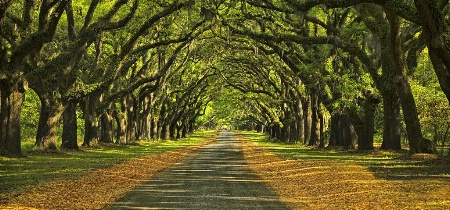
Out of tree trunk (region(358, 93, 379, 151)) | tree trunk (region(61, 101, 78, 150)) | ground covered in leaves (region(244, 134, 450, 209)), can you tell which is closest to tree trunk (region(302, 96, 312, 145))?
tree trunk (region(358, 93, 379, 151))

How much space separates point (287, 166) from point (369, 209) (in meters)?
13.2

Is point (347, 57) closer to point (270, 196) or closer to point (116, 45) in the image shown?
point (116, 45)

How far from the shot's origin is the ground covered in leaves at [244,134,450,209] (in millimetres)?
12031

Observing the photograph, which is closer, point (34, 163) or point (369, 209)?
point (369, 209)

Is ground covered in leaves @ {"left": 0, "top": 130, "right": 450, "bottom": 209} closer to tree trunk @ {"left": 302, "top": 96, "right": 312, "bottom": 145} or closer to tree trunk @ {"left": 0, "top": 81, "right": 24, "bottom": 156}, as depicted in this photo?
tree trunk @ {"left": 0, "top": 81, "right": 24, "bottom": 156}

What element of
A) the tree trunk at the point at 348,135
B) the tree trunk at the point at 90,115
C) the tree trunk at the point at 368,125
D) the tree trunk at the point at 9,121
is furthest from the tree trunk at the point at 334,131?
the tree trunk at the point at 9,121

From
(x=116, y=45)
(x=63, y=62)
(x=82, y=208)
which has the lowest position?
(x=82, y=208)

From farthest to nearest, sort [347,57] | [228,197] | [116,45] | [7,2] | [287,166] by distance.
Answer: [116,45] → [347,57] → [287,166] → [7,2] → [228,197]

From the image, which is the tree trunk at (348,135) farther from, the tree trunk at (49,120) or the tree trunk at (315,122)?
the tree trunk at (49,120)

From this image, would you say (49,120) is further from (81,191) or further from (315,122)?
(315,122)

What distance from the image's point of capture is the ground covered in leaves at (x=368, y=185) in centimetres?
1203

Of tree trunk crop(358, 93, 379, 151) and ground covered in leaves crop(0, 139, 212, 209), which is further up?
tree trunk crop(358, 93, 379, 151)

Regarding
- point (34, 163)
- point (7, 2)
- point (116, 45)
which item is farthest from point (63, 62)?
point (116, 45)

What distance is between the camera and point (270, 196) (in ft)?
45.9
